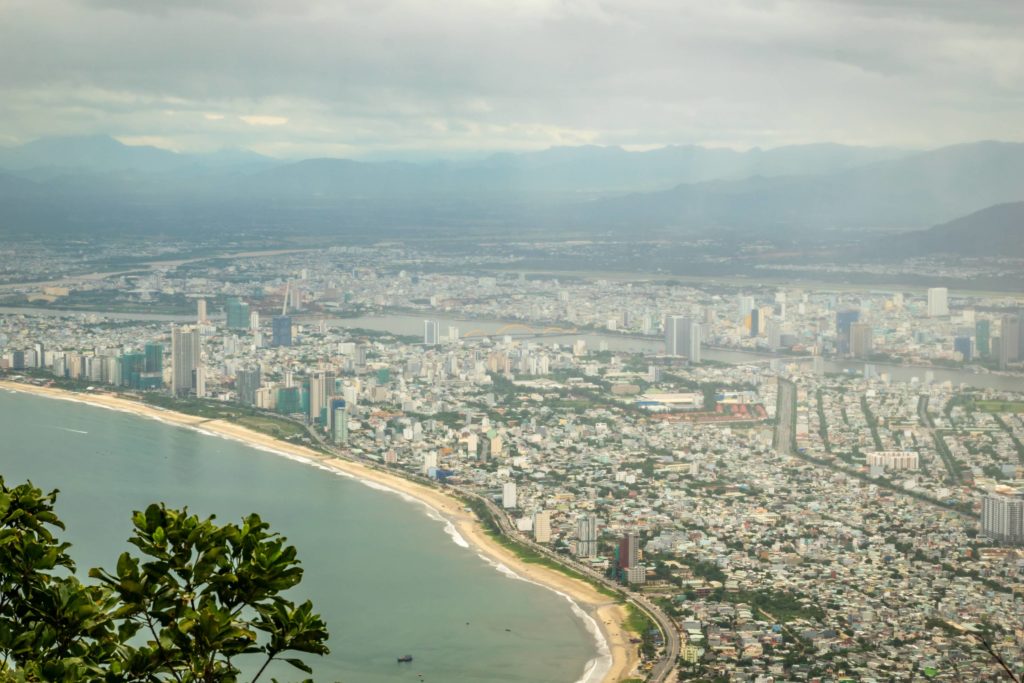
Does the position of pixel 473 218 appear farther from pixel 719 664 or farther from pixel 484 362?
pixel 719 664

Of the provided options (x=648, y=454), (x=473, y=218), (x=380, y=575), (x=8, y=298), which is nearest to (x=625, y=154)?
(x=473, y=218)

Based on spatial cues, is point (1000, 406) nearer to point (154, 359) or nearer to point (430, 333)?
point (430, 333)

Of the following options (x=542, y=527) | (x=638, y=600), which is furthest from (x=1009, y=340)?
(x=638, y=600)

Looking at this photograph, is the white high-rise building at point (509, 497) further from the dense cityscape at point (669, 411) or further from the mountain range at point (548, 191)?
the mountain range at point (548, 191)

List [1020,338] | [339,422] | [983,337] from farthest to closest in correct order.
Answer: [983,337] → [1020,338] → [339,422]

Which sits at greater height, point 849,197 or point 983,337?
point 849,197

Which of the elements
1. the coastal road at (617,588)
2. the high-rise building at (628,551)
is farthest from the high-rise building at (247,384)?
the high-rise building at (628,551)

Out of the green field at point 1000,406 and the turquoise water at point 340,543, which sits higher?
the green field at point 1000,406
